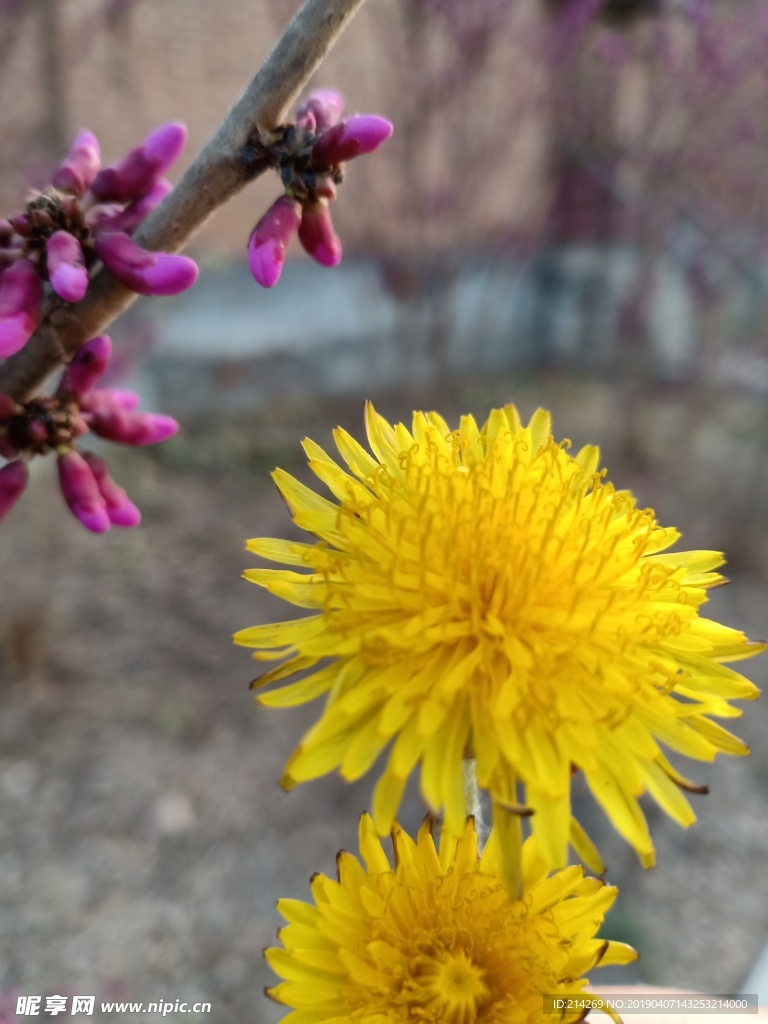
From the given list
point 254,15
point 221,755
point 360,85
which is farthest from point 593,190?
point 221,755

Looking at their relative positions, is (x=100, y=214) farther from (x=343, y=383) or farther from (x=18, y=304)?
(x=343, y=383)

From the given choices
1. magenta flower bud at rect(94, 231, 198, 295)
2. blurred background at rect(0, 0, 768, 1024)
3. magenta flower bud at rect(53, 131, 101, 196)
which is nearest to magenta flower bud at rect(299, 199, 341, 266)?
magenta flower bud at rect(94, 231, 198, 295)

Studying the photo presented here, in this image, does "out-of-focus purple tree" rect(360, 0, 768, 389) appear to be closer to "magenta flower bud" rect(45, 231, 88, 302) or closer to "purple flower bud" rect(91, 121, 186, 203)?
"purple flower bud" rect(91, 121, 186, 203)

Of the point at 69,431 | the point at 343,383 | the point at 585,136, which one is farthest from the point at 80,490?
the point at 343,383

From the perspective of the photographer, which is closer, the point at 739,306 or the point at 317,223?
the point at 317,223

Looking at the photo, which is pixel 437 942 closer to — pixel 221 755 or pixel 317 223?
pixel 317 223

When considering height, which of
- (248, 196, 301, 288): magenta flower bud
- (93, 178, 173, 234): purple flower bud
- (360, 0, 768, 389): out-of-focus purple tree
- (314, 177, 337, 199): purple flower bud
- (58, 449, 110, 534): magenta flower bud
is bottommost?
(58, 449, 110, 534): magenta flower bud

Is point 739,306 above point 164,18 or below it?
below
